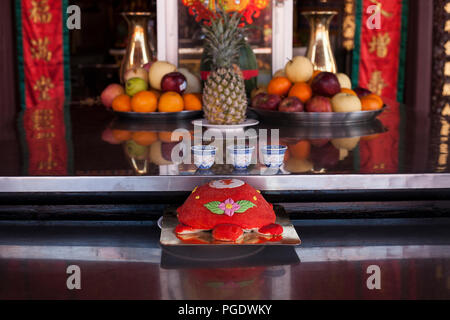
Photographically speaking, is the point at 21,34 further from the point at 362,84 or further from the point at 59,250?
the point at 59,250

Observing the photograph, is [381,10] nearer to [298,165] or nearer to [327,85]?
[327,85]

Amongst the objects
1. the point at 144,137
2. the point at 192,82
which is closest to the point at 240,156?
the point at 144,137

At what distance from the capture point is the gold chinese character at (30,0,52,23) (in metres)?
4.10

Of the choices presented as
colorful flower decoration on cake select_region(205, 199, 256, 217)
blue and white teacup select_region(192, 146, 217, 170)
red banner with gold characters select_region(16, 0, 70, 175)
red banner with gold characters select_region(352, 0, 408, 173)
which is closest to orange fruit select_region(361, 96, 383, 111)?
blue and white teacup select_region(192, 146, 217, 170)

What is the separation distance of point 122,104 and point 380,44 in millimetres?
2570

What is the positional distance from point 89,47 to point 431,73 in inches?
245

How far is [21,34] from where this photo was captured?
13.6 feet

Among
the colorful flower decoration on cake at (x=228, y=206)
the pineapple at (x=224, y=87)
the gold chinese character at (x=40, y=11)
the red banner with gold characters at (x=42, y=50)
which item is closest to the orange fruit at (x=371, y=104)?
the pineapple at (x=224, y=87)

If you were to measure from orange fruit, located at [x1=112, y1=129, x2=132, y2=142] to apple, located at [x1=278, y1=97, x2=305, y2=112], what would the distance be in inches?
22.8

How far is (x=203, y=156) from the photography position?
1375 millimetres

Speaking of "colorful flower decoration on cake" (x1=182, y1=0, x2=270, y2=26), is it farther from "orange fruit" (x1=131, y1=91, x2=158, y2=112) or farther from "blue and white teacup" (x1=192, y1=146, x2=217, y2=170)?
"blue and white teacup" (x1=192, y1=146, x2=217, y2=170)
